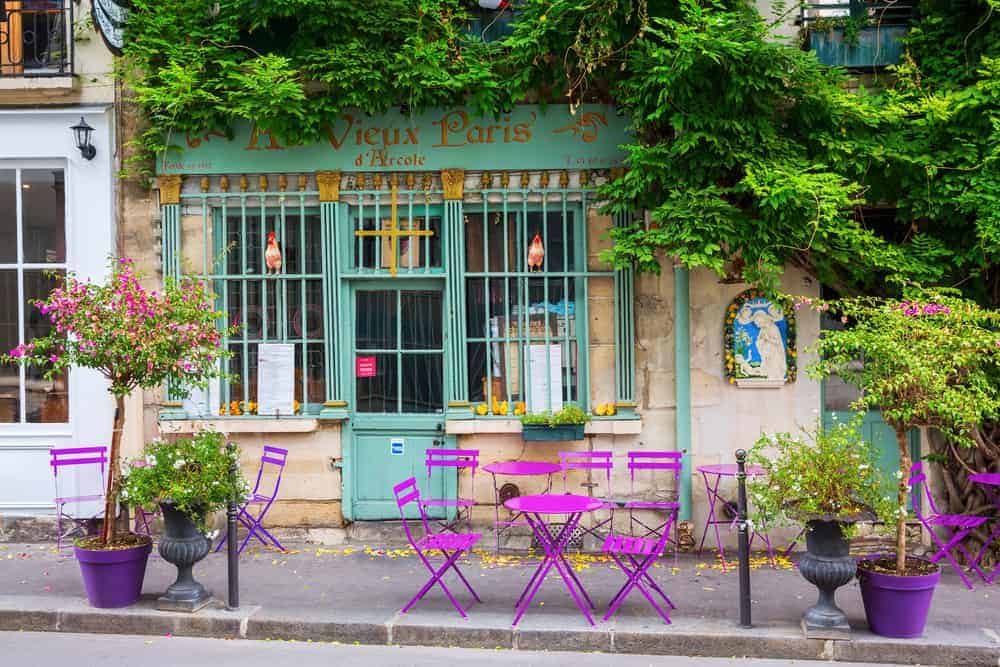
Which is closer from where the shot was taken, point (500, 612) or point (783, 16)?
point (500, 612)

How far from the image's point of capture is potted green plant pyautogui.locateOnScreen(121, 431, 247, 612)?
696cm

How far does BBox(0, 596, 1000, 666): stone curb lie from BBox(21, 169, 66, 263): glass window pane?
393 cm

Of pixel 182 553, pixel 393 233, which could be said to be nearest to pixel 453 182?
pixel 393 233

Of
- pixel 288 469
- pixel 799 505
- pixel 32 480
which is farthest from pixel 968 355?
pixel 32 480

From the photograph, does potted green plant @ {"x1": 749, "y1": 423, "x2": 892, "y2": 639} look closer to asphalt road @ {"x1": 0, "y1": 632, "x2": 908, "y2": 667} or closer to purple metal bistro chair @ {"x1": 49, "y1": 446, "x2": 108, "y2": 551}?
asphalt road @ {"x1": 0, "y1": 632, "x2": 908, "y2": 667}

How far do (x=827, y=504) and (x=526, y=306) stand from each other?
3.85 metres

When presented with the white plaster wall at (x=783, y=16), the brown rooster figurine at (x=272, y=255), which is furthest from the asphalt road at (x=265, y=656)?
the white plaster wall at (x=783, y=16)

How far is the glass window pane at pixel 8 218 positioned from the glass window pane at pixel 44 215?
10 centimetres

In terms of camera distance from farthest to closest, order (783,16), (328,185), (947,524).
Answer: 1. (328,185)
2. (783,16)
3. (947,524)

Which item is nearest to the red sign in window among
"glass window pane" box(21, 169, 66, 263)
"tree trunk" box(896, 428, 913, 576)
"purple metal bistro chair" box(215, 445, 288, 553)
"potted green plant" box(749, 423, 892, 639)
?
"purple metal bistro chair" box(215, 445, 288, 553)

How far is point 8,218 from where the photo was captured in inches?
380

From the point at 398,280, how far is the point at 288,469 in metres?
2.17

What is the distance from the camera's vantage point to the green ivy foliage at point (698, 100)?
26.8 feet

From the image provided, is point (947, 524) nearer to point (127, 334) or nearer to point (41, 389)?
point (127, 334)
